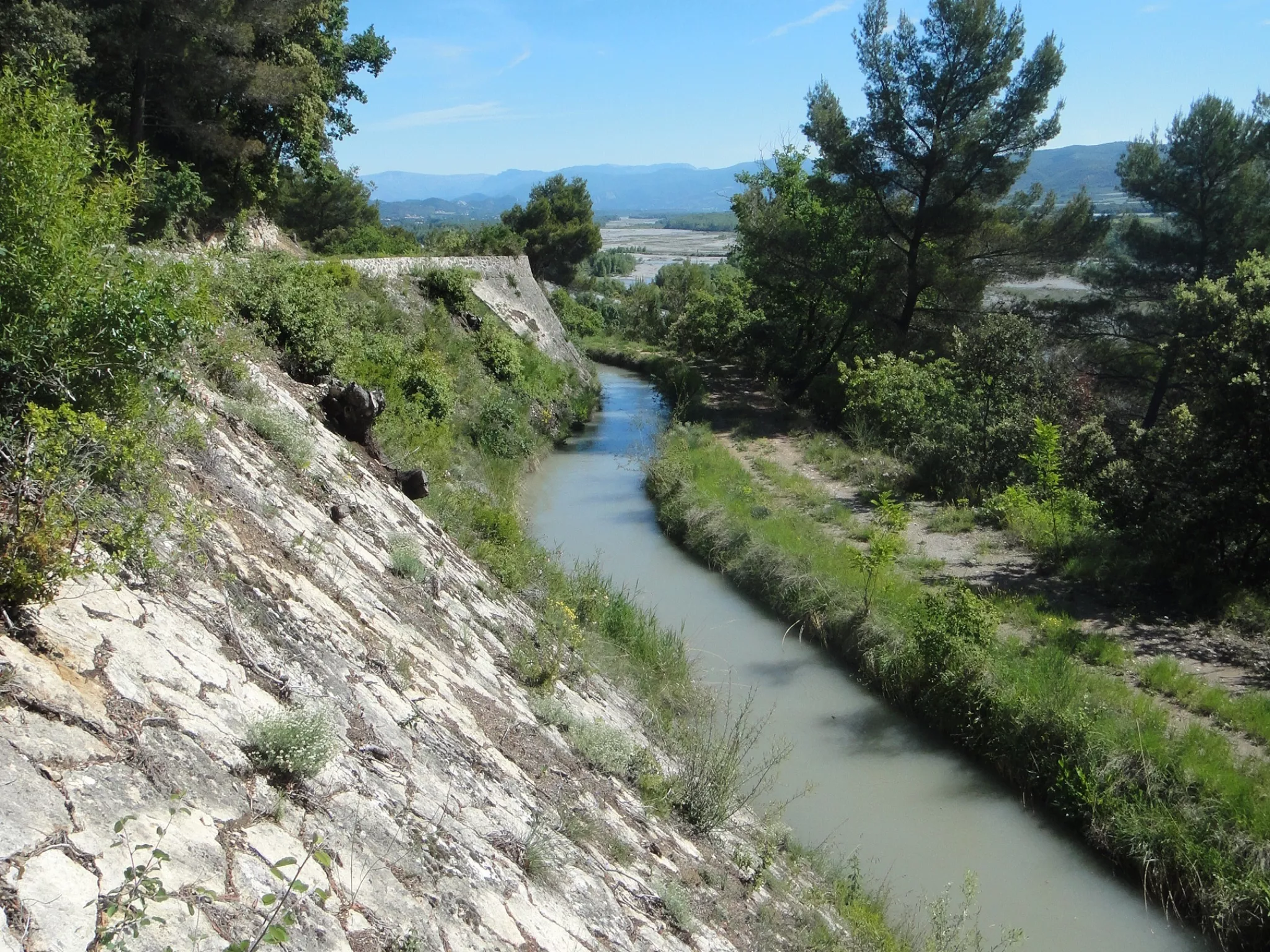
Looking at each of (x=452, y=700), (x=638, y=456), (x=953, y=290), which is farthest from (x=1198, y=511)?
(x=953, y=290)

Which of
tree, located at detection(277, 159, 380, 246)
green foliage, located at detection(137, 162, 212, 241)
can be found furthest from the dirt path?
tree, located at detection(277, 159, 380, 246)

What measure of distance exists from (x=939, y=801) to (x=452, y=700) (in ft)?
17.2

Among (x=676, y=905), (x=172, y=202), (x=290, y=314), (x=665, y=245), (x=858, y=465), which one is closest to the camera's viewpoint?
(x=676, y=905)

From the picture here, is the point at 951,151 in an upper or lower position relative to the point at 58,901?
upper

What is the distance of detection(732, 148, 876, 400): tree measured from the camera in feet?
84.0

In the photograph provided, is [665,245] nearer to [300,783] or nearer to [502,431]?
[502,431]

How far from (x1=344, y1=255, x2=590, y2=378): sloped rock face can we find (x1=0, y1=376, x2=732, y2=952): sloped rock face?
16.9m

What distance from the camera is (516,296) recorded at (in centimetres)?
2827

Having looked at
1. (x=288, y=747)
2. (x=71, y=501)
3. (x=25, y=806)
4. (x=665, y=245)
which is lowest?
(x=288, y=747)

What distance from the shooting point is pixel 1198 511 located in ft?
35.1

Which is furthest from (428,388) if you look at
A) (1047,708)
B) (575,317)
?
(575,317)

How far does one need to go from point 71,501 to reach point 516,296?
25147mm

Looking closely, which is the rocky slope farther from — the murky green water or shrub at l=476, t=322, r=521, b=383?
shrub at l=476, t=322, r=521, b=383

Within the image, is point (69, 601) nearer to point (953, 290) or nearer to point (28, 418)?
point (28, 418)
